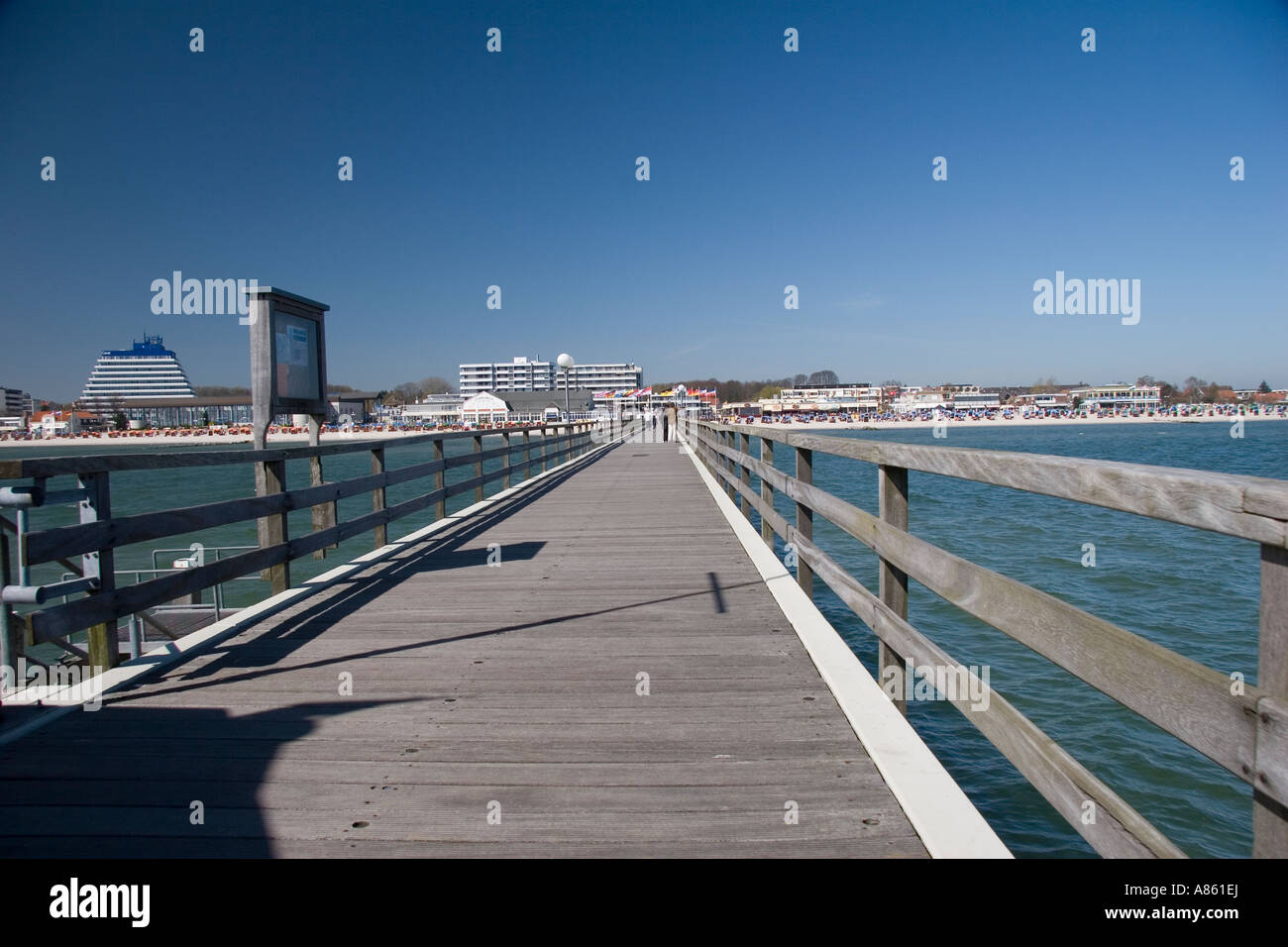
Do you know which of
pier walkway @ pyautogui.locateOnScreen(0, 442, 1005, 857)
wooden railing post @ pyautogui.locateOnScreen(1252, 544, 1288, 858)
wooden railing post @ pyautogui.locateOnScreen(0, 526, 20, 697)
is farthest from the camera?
wooden railing post @ pyautogui.locateOnScreen(0, 526, 20, 697)

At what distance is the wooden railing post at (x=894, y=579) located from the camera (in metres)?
3.19

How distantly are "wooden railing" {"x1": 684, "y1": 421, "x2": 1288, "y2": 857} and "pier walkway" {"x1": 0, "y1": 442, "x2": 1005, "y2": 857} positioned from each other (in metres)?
0.39

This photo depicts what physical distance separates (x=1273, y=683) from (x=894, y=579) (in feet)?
6.50

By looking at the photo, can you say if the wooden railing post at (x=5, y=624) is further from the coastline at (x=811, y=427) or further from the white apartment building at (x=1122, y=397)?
the white apartment building at (x=1122, y=397)

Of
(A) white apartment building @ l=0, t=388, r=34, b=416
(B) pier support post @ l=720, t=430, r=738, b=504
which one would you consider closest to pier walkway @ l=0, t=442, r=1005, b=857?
(B) pier support post @ l=720, t=430, r=738, b=504

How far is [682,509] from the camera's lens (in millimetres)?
10469

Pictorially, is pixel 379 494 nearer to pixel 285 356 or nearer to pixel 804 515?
pixel 285 356

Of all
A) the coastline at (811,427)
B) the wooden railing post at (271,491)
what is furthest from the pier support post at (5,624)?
the coastline at (811,427)

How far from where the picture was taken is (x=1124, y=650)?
5.41 feet

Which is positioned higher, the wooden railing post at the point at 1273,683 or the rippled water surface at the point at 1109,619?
the wooden railing post at the point at 1273,683

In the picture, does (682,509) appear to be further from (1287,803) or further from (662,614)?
(1287,803)

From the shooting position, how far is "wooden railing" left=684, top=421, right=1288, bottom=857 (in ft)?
4.29

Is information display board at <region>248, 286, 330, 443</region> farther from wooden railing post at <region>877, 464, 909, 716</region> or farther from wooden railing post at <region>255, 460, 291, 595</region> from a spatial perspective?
wooden railing post at <region>877, 464, 909, 716</region>
